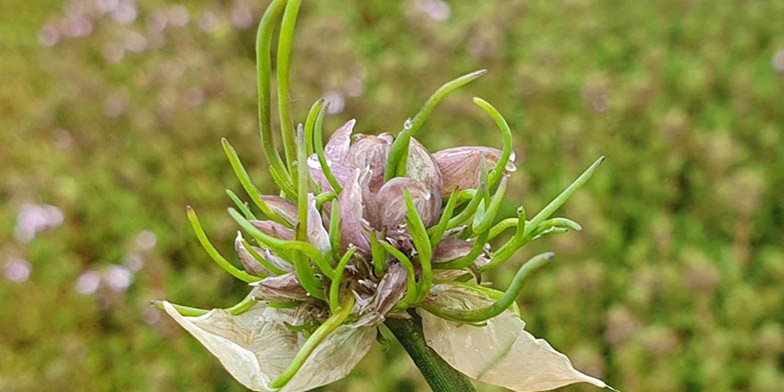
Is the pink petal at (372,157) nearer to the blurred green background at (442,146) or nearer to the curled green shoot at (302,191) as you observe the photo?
the curled green shoot at (302,191)

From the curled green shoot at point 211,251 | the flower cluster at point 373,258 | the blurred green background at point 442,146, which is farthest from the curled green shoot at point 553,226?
the blurred green background at point 442,146

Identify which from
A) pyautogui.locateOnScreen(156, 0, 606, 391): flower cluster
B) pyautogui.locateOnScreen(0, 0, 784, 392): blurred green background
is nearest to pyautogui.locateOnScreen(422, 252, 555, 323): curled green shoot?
pyautogui.locateOnScreen(156, 0, 606, 391): flower cluster

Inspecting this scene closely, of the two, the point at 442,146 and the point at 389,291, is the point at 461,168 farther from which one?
the point at 442,146

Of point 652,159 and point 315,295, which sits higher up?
point 315,295

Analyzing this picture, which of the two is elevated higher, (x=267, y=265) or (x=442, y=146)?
(x=267, y=265)

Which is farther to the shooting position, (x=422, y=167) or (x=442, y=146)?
(x=442, y=146)

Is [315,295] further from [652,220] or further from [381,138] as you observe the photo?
[652,220]

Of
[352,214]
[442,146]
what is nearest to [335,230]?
[352,214]

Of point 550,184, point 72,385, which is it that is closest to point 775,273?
point 550,184
